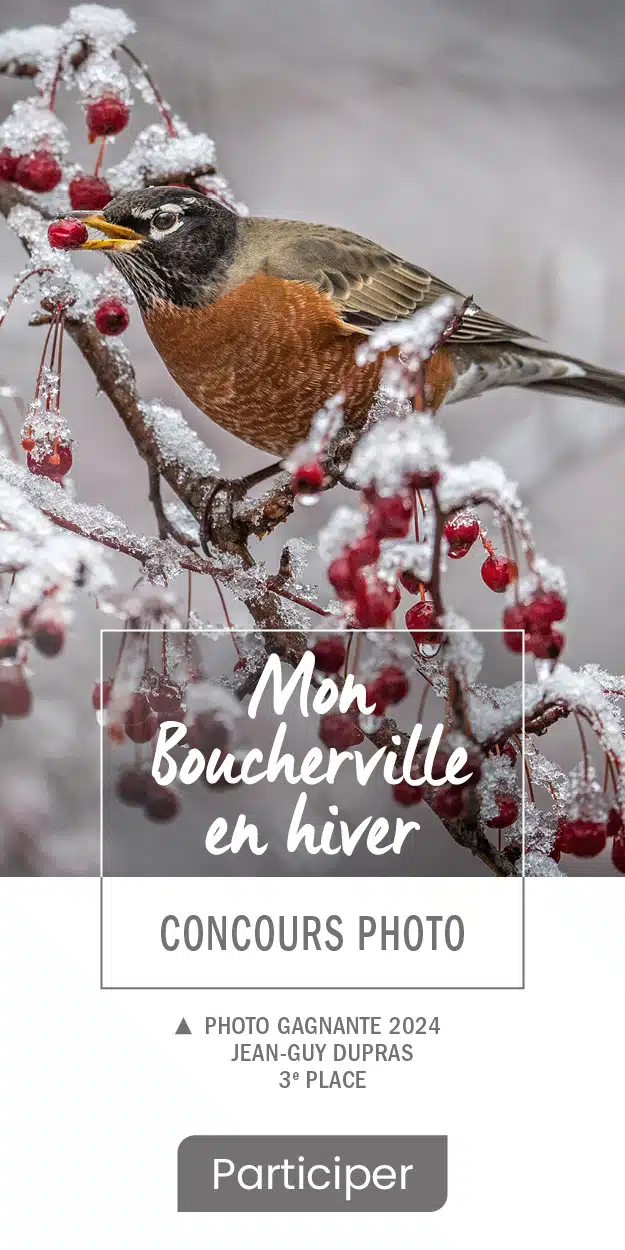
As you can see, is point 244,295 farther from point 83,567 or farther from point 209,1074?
point 209,1074

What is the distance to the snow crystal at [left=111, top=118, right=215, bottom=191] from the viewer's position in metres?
1.23

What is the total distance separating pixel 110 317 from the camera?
1.24 metres

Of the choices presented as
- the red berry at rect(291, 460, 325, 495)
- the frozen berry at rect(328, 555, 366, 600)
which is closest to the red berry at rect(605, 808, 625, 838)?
the frozen berry at rect(328, 555, 366, 600)

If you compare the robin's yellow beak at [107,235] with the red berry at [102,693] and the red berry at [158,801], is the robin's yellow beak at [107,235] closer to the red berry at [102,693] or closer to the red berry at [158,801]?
the red berry at [102,693]

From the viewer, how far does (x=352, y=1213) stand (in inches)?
46.4

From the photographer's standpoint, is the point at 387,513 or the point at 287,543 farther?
the point at 287,543

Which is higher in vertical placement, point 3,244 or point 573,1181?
point 3,244

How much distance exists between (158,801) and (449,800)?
370mm

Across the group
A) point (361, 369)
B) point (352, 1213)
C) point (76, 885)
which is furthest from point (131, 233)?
point (352, 1213)

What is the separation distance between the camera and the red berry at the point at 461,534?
1.16 meters

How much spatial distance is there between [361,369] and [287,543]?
234mm

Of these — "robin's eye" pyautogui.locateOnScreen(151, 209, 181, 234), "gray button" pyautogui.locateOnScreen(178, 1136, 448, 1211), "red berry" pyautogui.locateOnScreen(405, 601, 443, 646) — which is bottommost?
"gray button" pyautogui.locateOnScreen(178, 1136, 448, 1211)

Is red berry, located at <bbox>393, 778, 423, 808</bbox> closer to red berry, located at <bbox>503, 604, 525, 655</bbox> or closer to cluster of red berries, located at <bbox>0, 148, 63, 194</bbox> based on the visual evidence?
red berry, located at <bbox>503, 604, 525, 655</bbox>

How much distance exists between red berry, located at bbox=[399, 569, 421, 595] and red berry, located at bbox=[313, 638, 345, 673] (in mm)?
112
